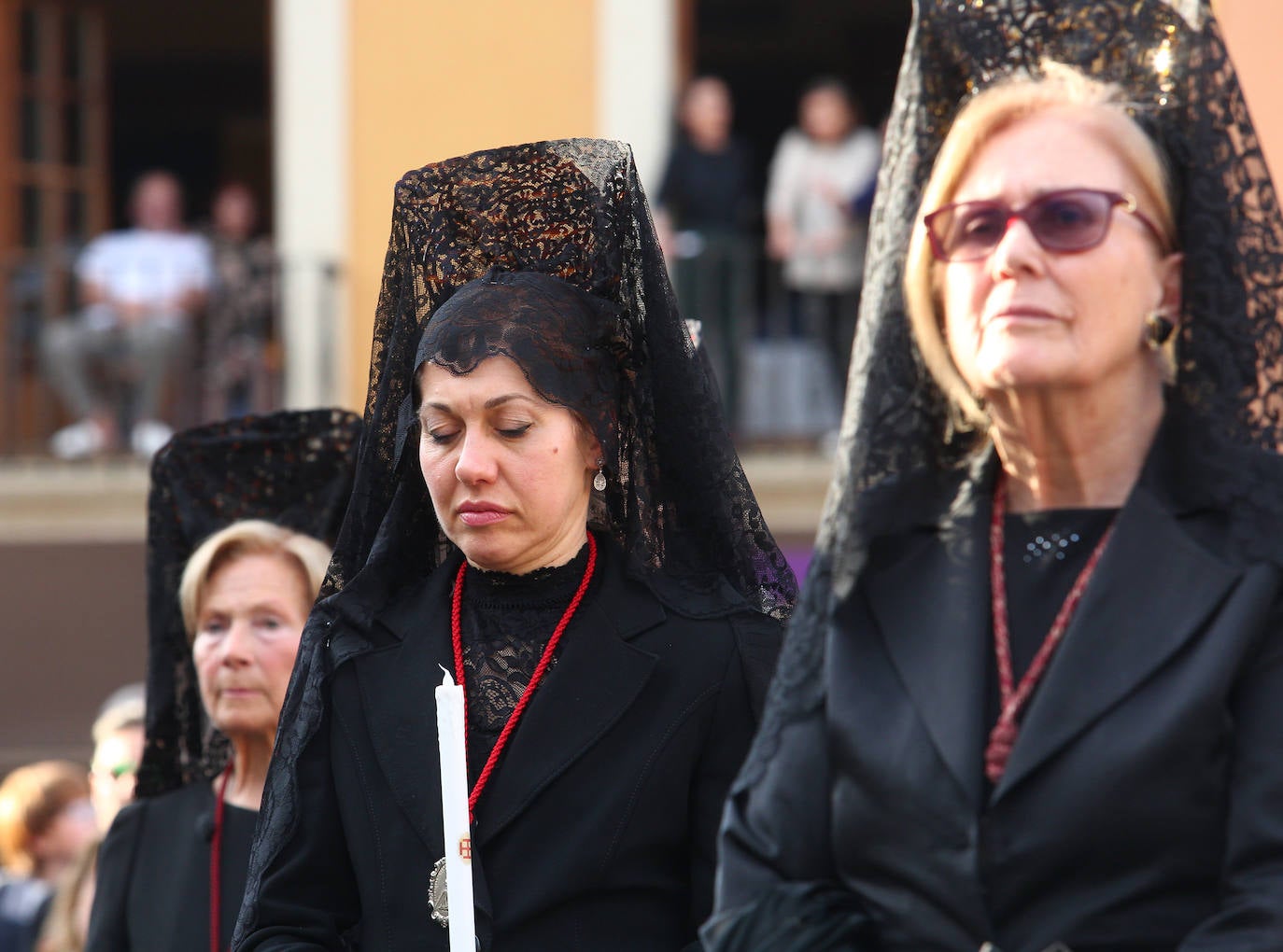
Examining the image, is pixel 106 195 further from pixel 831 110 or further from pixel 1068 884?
pixel 1068 884

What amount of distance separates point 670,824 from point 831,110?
22.3 ft

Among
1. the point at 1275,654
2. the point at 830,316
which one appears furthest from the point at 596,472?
the point at 830,316

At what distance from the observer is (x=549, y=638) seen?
3008 millimetres

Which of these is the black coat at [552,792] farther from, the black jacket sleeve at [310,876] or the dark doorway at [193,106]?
the dark doorway at [193,106]

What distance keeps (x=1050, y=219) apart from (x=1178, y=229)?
0.15 m

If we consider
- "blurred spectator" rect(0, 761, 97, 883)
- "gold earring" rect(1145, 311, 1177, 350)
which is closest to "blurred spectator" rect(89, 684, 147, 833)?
"blurred spectator" rect(0, 761, 97, 883)

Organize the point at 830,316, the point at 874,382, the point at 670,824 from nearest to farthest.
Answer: the point at 874,382 < the point at 670,824 < the point at 830,316

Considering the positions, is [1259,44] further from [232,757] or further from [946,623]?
[946,623]

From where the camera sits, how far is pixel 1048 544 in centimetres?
234

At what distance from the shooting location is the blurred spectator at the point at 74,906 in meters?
4.93

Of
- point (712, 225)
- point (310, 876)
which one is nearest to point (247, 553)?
point (310, 876)

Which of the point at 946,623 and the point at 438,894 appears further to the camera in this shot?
the point at 438,894

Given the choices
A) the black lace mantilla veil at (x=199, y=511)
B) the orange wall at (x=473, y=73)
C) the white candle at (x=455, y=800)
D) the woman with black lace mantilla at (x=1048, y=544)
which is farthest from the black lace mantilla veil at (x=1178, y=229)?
the orange wall at (x=473, y=73)

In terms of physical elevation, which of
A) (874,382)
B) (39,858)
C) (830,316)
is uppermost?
(874,382)
